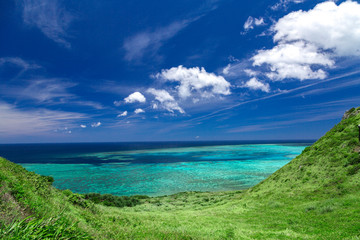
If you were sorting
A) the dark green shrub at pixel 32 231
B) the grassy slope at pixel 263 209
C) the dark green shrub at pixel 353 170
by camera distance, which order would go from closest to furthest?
the dark green shrub at pixel 32 231
the grassy slope at pixel 263 209
the dark green shrub at pixel 353 170

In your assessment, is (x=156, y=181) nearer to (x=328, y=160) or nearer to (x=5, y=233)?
(x=328, y=160)

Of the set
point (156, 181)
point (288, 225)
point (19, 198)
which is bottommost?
point (156, 181)

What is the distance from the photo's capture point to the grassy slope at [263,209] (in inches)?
344

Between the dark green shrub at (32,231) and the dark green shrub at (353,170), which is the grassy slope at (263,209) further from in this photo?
the dark green shrub at (32,231)

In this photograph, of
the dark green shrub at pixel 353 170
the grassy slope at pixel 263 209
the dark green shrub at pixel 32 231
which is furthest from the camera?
the dark green shrub at pixel 353 170

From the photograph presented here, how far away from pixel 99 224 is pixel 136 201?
28.3 meters

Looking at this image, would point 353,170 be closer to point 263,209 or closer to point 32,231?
point 263,209

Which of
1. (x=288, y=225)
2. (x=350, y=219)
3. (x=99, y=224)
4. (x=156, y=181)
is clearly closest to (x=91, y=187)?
(x=156, y=181)

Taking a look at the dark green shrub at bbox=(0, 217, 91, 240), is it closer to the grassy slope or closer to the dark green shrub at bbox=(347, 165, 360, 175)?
the grassy slope

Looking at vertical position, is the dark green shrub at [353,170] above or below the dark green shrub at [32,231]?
below

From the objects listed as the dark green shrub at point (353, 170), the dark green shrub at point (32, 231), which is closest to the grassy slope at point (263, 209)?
the dark green shrub at point (353, 170)

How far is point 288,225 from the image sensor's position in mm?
12820

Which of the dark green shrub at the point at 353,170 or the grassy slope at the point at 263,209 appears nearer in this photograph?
the grassy slope at the point at 263,209

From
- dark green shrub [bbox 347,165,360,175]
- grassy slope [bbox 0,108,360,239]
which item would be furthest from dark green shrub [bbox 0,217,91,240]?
dark green shrub [bbox 347,165,360,175]
